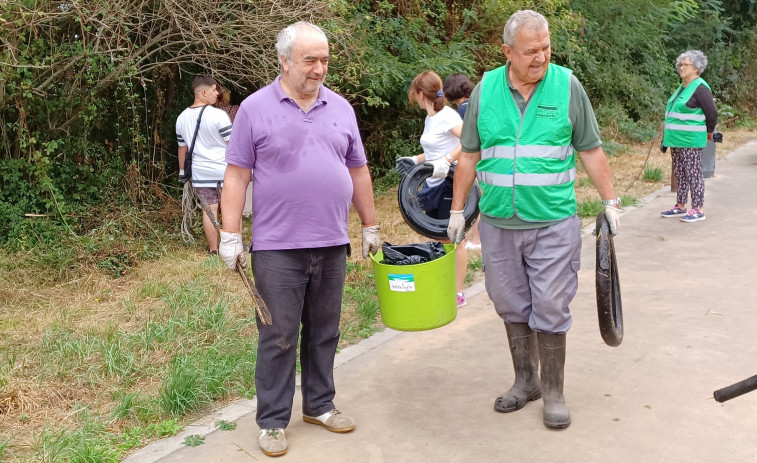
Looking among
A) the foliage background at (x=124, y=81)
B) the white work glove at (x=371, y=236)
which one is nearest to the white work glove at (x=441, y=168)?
the white work glove at (x=371, y=236)

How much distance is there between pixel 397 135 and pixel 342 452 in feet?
28.9

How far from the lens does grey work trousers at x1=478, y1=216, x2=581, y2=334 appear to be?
13.8 feet

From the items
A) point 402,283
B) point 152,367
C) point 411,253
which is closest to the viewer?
point 402,283

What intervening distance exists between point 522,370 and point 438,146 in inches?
89.7

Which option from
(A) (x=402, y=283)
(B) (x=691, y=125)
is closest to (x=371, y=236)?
(A) (x=402, y=283)

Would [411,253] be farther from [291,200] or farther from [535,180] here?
[291,200]

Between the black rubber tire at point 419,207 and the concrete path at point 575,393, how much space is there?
2.34 ft

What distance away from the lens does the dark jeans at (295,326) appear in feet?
13.1

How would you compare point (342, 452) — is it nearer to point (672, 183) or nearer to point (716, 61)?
point (672, 183)

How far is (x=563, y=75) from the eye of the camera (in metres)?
4.18

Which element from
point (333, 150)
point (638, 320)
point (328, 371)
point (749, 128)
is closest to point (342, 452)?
point (328, 371)

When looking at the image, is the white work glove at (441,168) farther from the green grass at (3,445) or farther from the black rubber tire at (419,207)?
the green grass at (3,445)

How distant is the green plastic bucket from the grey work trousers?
0.25m

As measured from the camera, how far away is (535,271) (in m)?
4.26
